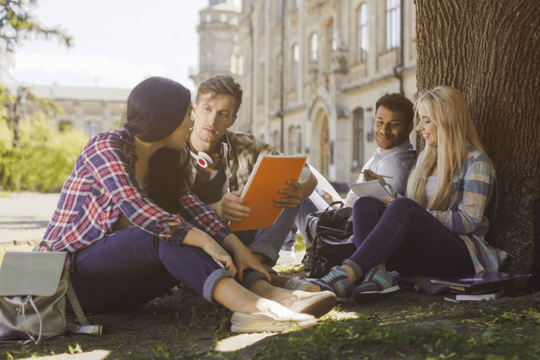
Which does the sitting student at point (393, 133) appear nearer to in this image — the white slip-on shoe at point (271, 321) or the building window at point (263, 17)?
the white slip-on shoe at point (271, 321)

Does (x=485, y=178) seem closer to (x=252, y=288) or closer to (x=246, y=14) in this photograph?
(x=252, y=288)

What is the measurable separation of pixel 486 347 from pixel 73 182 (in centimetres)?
204

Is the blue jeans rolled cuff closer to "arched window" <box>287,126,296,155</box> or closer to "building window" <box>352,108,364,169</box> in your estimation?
"building window" <box>352,108,364,169</box>

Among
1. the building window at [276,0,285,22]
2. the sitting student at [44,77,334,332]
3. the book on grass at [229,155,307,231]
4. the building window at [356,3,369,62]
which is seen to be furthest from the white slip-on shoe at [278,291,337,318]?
the building window at [276,0,285,22]

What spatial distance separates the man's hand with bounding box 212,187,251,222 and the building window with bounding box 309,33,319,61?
70.4 feet

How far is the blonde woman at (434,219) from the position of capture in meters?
3.18

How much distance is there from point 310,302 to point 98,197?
1.19 meters

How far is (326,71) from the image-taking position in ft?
71.7

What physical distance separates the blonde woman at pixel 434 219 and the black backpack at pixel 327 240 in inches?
15.5

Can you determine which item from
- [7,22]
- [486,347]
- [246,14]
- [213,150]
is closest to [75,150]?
[246,14]

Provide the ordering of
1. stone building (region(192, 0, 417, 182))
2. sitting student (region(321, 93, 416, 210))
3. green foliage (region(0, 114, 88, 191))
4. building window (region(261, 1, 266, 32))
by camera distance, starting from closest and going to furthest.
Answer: sitting student (region(321, 93, 416, 210))
stone building (region(192, 0, 417, 182))
green foliage (region(0, 114, 88, 191))
building window (region(261, 1, 266, 32))

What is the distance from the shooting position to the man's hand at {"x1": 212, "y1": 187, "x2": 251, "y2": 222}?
3096mm

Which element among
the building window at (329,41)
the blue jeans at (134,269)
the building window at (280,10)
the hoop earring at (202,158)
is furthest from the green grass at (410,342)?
the building window at (280,10)

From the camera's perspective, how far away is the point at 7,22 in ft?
29.0
